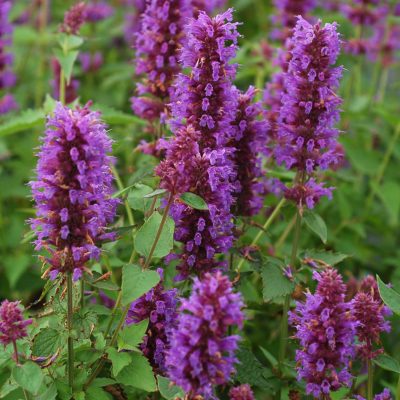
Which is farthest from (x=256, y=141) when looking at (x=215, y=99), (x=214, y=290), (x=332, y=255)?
(x=214, y=290)

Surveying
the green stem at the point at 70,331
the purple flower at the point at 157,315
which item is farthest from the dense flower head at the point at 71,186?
the purple flower at the point at 157,315

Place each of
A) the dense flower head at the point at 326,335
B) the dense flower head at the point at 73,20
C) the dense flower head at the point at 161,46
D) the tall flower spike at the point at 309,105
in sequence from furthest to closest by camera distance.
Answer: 1. the dense flower head at the point at 73,20
2. the dense flower head at the point at 161,46
3. the tall flower spike at the point at 309,105
4. the dense flower head at the point at 326,335

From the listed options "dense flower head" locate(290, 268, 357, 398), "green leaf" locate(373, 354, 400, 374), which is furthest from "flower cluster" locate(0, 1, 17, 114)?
"green leaf" locate(373, 354, 400, 374)

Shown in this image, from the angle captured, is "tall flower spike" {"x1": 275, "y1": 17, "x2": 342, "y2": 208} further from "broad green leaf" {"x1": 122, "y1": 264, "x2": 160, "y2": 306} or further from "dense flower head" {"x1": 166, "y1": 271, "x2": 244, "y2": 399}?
"dense flower head" {"x1": 166, "y1": 271, "x2": 244, "y2": 399}

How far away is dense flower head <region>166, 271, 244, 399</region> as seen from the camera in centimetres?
231

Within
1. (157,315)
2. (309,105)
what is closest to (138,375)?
(157,315)

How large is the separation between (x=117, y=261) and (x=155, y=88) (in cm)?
90

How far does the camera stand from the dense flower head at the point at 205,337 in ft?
7.58

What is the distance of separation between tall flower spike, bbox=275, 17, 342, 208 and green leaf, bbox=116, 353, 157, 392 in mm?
1058

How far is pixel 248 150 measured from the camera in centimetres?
337

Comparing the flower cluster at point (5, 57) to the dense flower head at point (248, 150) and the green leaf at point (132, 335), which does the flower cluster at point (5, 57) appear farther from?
the green leaf at point (132, 335)

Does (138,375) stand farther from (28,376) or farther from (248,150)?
(248,150)

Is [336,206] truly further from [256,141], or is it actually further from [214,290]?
[214,290]

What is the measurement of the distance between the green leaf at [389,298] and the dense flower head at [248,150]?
0.78m
